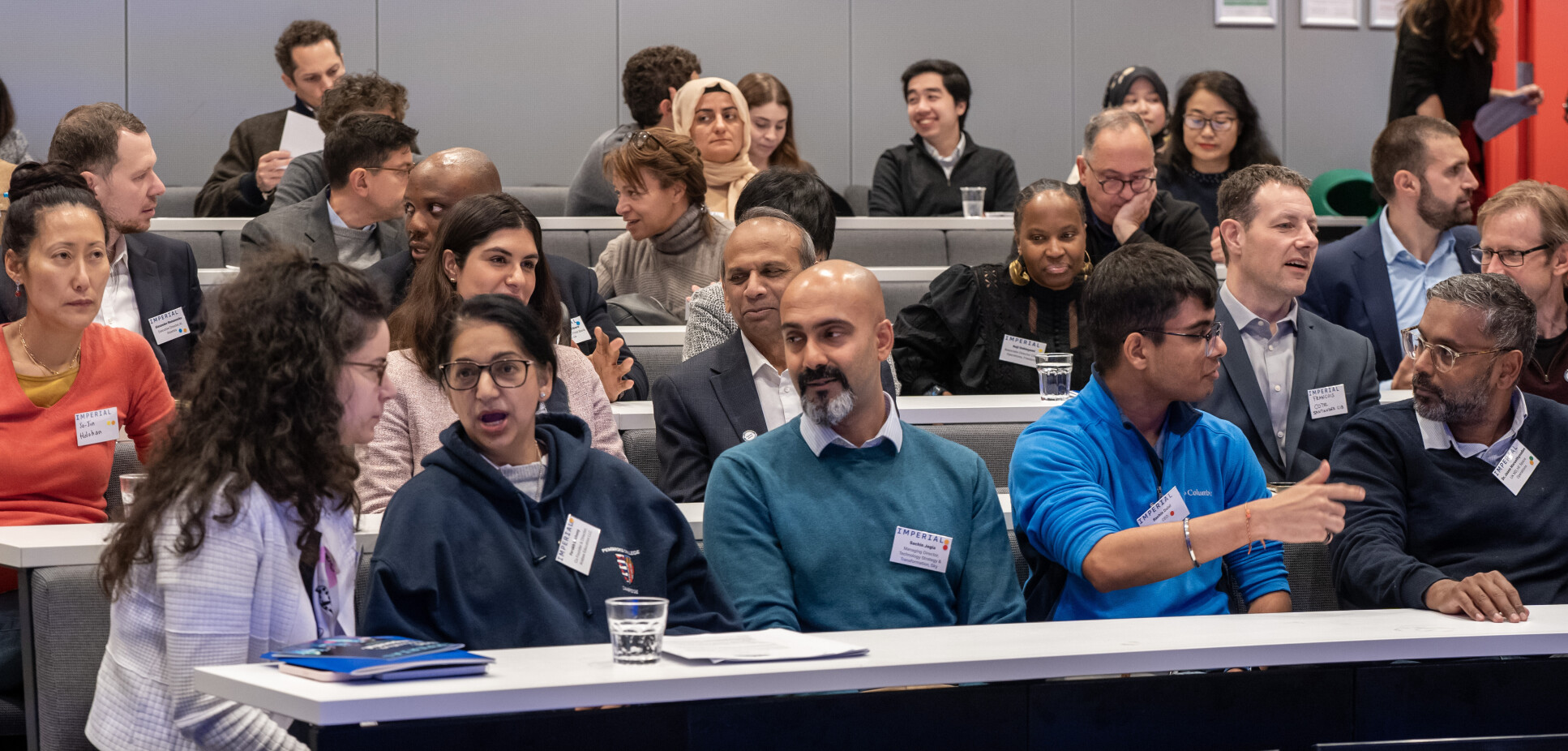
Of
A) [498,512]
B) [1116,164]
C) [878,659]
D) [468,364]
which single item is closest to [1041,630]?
[878,659]

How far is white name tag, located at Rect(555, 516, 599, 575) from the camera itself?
82.2 inches

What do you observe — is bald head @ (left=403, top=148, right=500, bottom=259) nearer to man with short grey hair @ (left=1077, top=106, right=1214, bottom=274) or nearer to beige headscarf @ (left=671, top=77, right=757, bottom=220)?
beige headscarf @ (left=671, top=77, right=757, bottom=220)

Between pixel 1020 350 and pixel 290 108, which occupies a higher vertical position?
pixel 290 108

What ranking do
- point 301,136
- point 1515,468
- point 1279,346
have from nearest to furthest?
point 1515,468
point 1279,346
point 301,136

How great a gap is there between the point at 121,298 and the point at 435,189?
86cm

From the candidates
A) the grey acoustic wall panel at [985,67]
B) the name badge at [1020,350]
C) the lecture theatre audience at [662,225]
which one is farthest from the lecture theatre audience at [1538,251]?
the grey acoustic wall panel at [985,67]

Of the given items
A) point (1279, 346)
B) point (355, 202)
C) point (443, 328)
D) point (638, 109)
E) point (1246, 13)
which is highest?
point (1246, 13)

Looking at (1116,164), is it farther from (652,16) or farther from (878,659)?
(652,16)

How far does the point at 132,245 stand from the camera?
375cm

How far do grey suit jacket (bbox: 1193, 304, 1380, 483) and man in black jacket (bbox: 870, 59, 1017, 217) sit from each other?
9.80 ft

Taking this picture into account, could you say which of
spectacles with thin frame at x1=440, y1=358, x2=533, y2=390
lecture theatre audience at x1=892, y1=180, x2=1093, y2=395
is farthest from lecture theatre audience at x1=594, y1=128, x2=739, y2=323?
spectacles with thin frame at x1=440, y1=358, x2=533, y2=390

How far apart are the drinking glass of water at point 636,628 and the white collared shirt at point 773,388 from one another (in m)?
1.42

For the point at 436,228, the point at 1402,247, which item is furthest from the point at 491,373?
the point at 1402,247

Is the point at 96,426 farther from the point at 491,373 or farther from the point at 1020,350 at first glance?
the point at 1020,350
